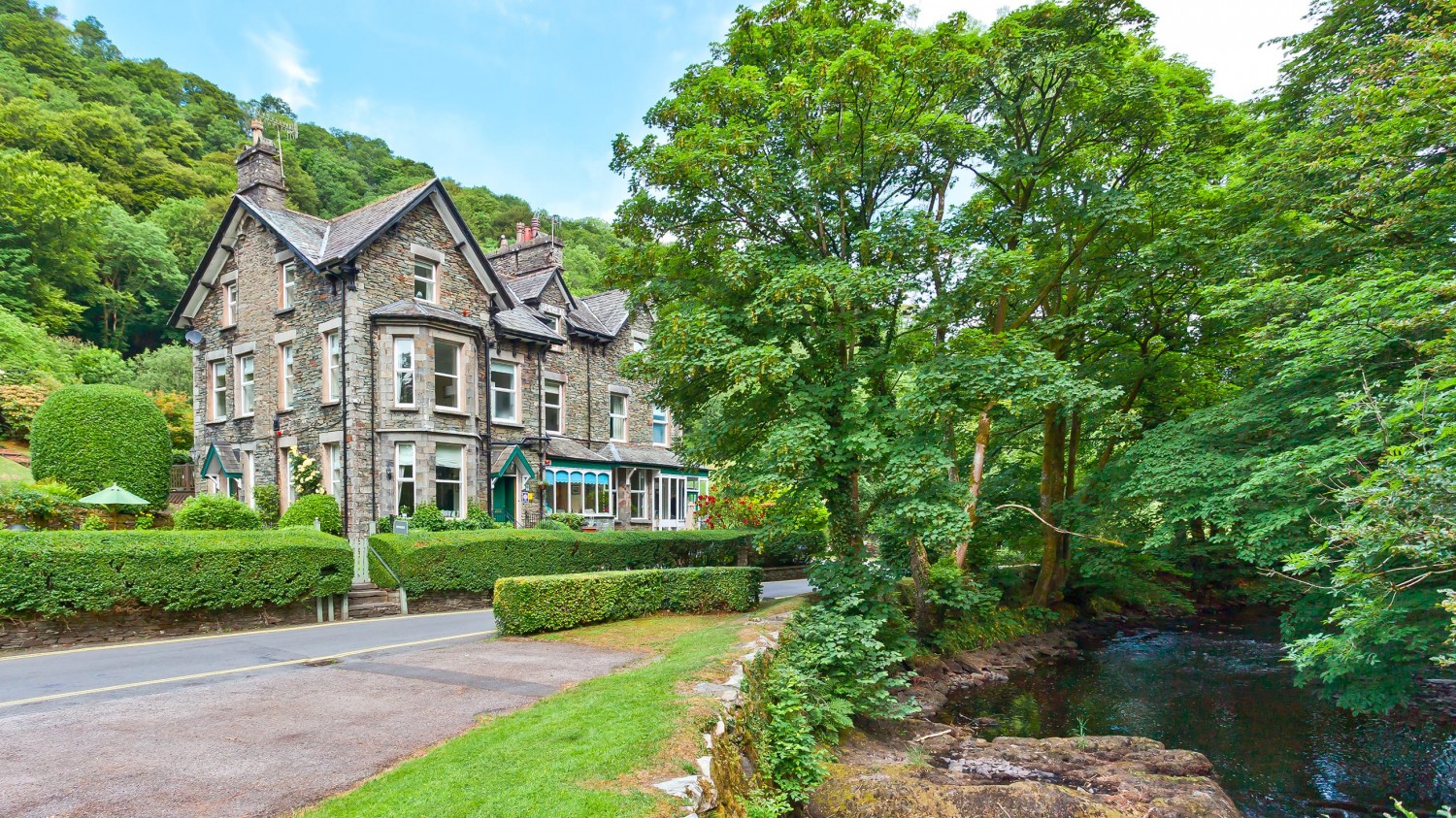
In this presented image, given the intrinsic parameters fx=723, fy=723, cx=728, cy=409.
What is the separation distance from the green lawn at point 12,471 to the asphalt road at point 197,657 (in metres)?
18.1

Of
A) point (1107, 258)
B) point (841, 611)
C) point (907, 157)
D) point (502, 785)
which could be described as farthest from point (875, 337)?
point (502, 785)

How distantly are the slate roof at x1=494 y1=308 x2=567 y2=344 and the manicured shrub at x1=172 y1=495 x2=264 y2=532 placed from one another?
9.31 m

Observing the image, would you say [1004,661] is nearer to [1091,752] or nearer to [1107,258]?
[1091,752]

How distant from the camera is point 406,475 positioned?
2097 centimetres

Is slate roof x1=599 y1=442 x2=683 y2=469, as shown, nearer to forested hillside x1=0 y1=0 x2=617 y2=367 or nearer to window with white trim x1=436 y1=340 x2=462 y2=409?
window with white trim x1=436 y1=340 x2=462 y2=409

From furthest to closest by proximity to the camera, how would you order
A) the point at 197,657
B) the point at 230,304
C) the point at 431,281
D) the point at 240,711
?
the point at 230,304
the point at 431,281
the point at 197,657
the point at 240,711

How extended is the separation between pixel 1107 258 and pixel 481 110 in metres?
32.3

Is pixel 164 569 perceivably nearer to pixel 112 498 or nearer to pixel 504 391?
pixel 112 498

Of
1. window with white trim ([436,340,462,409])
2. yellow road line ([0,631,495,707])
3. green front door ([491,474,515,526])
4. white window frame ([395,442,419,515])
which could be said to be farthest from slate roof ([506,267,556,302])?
yellow road line ([0,631,495,707])

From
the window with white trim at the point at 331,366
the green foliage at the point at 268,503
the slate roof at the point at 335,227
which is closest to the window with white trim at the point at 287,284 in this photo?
the slate roof at the point at 335,227

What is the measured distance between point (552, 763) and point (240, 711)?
12.7 feet

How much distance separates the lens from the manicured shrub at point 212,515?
16.8 m

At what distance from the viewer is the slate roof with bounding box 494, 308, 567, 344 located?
24.2 metres

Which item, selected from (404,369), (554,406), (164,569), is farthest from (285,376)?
(164,569)
